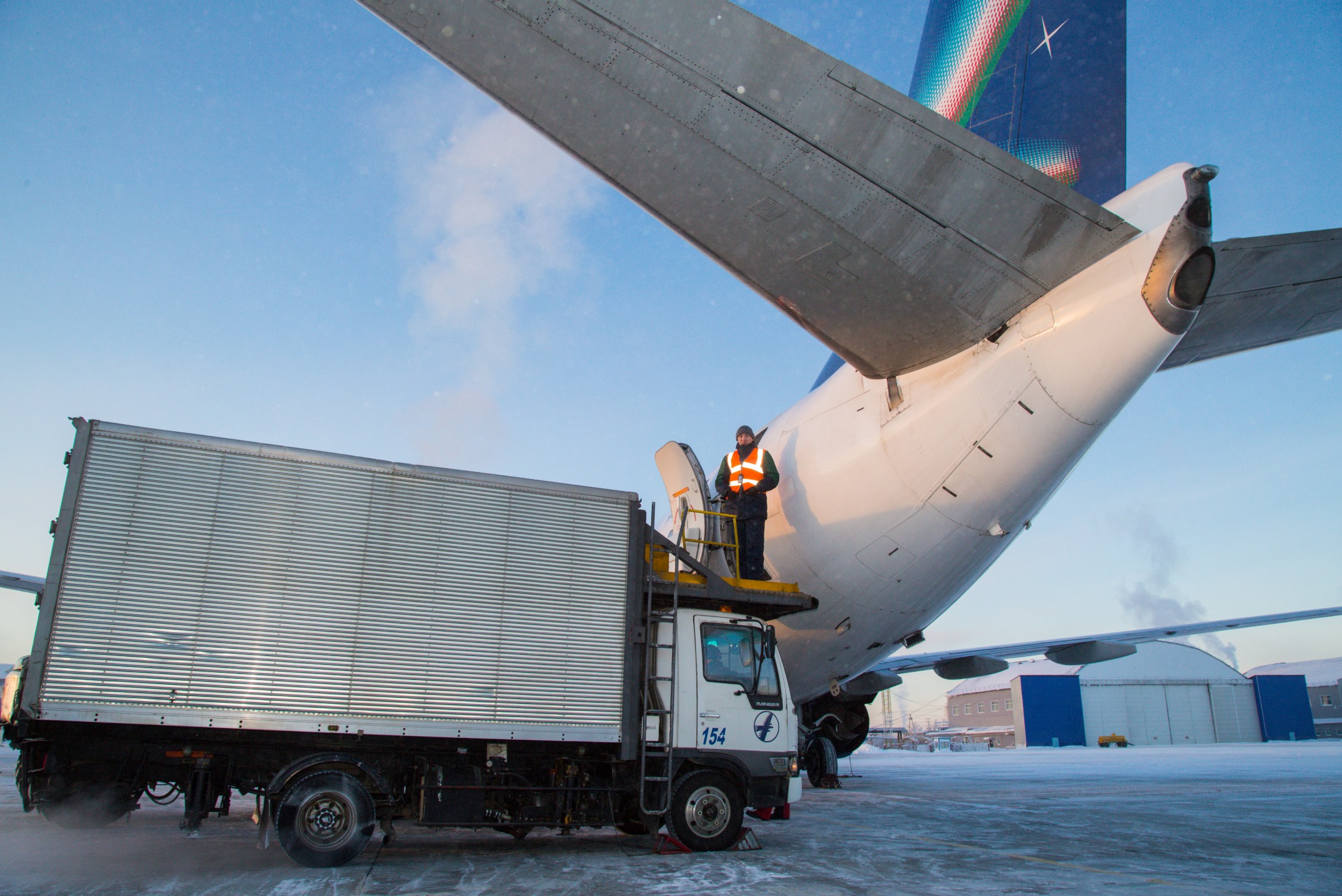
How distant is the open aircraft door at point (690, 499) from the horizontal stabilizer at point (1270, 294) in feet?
15.6

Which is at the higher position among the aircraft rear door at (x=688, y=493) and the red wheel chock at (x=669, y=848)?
the aircraft rear door at (x=688, y=493)

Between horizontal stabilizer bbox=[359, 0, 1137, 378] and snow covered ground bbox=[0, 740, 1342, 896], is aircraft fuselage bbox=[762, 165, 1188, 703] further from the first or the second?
snow covered ground bbox=[0, 740, 1342, 896]

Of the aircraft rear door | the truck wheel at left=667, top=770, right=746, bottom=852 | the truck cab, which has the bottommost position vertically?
the truck wheel at left=667, top=770, right=746, bottom=852

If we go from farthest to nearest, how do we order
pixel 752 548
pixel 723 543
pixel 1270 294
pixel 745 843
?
1. pixel 723 543
2. pixel 752 548
3. pixel 745 843
4. pixel 1270 294

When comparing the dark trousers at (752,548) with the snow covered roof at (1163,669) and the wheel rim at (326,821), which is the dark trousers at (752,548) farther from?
the snow covered roof at (1163,669)

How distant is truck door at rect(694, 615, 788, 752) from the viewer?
283 inches

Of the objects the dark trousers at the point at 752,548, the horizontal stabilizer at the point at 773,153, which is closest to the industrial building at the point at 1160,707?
the dark trousers at the point at 752,548

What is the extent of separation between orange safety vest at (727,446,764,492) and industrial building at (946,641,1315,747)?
49179mm

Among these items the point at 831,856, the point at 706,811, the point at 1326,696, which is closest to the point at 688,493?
the point at 706,811

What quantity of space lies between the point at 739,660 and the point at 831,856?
69.9 inches

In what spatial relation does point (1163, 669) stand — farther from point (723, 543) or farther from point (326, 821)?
point (326, 821)

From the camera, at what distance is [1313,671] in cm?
6259

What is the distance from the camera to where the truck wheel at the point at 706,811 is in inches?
275

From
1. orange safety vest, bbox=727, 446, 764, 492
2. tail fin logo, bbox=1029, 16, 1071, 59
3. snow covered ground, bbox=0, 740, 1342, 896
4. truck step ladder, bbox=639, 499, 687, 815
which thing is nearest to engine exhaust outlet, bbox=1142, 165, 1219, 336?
tail fin logo, bbox=1029, 16, 1071, 59
